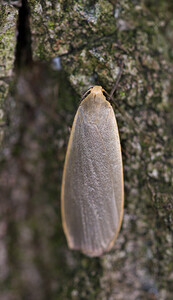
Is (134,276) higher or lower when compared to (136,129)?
lower

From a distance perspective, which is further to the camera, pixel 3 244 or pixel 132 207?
pixel 3 244

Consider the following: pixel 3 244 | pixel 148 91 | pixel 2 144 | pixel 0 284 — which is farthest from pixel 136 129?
pixel 0 284

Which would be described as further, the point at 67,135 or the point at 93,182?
the point at 67,135

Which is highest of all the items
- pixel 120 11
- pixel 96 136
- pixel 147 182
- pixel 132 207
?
pixel 120 11

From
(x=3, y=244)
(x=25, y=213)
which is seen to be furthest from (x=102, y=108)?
(x=3, y=244)

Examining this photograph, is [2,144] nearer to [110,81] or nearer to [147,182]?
[110,81]

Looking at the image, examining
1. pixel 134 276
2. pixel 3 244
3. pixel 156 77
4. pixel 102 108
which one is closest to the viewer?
pixel 102 108

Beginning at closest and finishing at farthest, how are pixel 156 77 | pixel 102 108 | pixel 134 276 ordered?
pixel 102 108, pixel 156 77, pixel 134 276
